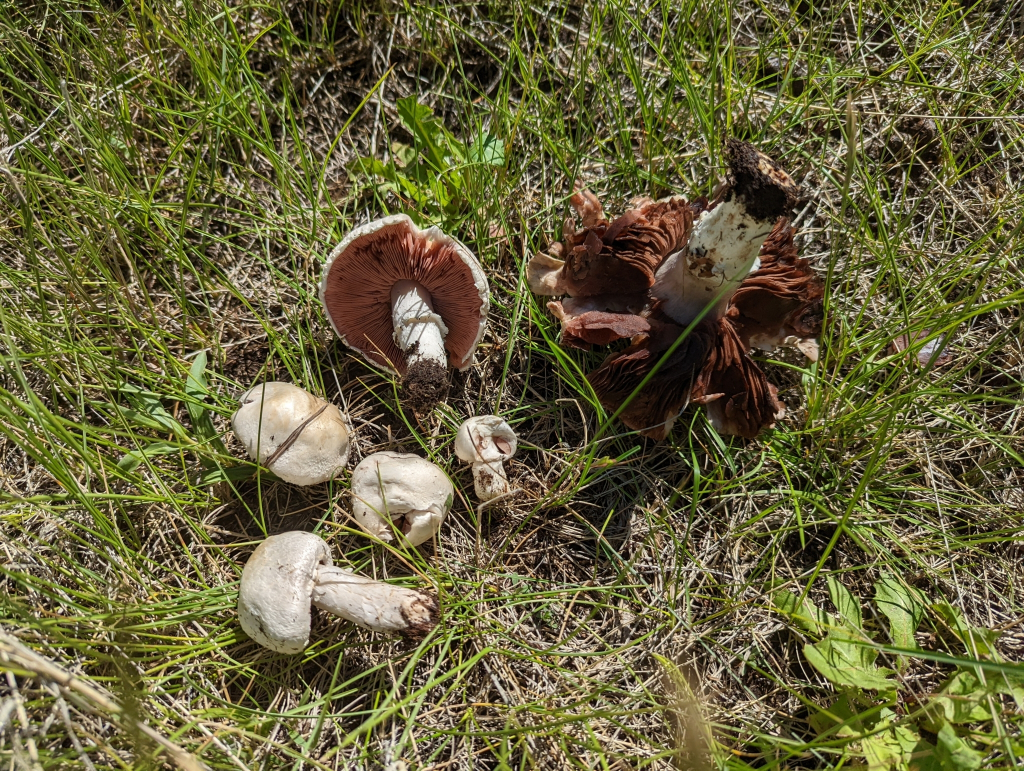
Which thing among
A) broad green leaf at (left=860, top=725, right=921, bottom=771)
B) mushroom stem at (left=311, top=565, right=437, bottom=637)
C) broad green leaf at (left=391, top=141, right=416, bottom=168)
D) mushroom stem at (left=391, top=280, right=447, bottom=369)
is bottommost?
mushroom stem at (left=311, top=565, right=437, bottom=637)

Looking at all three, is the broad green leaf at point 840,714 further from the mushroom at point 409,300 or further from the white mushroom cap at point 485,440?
the mushroom at point 409,300

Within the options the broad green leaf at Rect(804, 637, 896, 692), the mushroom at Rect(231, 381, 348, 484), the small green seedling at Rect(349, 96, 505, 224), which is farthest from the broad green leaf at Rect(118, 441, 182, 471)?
the broad green leaf at Rect(804, 637, 896, 692)

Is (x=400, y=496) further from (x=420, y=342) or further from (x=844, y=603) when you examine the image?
(x=844, y=603)

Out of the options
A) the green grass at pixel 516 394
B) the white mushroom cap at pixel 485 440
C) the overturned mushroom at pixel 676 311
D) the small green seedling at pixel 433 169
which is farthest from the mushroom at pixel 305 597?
the small green seedling at pixel 433 169

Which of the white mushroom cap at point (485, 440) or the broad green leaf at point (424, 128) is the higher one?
the broad green leaf at point (424, 128)

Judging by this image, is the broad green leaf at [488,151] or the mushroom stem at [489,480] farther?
the broad green leaf at [488,151]

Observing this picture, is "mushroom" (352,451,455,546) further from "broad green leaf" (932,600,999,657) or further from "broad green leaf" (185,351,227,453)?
"broad green leaf" (932,600,999,657)
